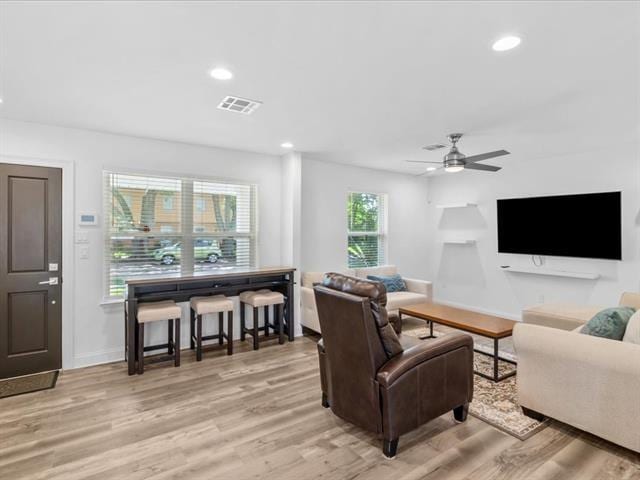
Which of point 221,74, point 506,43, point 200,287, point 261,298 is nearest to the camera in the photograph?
point 506,43

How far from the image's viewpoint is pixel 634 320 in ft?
7.61

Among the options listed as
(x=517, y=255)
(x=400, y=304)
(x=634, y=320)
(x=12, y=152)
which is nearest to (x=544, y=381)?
(x=634, y=320)

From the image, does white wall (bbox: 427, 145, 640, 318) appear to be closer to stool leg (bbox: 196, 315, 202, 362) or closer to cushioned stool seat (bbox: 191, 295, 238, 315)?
cushioned stool seat (bbox: 191, 295, 238, 315)

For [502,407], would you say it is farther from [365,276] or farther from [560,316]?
[365,276]

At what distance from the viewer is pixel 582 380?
231 cm

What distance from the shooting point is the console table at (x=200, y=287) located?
12.0 ft

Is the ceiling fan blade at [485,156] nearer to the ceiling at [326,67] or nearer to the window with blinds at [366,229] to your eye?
the ceiling at [326,67]

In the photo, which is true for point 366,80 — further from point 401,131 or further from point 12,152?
point 12,152

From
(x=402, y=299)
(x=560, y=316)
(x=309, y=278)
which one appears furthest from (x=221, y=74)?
(x=560, y=316)

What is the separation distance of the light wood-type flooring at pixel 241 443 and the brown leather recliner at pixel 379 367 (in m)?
0.20

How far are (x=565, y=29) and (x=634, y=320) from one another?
189 cm

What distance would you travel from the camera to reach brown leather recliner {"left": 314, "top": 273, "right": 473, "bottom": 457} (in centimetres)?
221

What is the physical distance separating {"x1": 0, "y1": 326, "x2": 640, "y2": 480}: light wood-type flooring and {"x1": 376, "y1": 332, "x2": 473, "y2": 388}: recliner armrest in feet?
1.80

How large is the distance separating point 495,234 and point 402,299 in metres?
2.16
